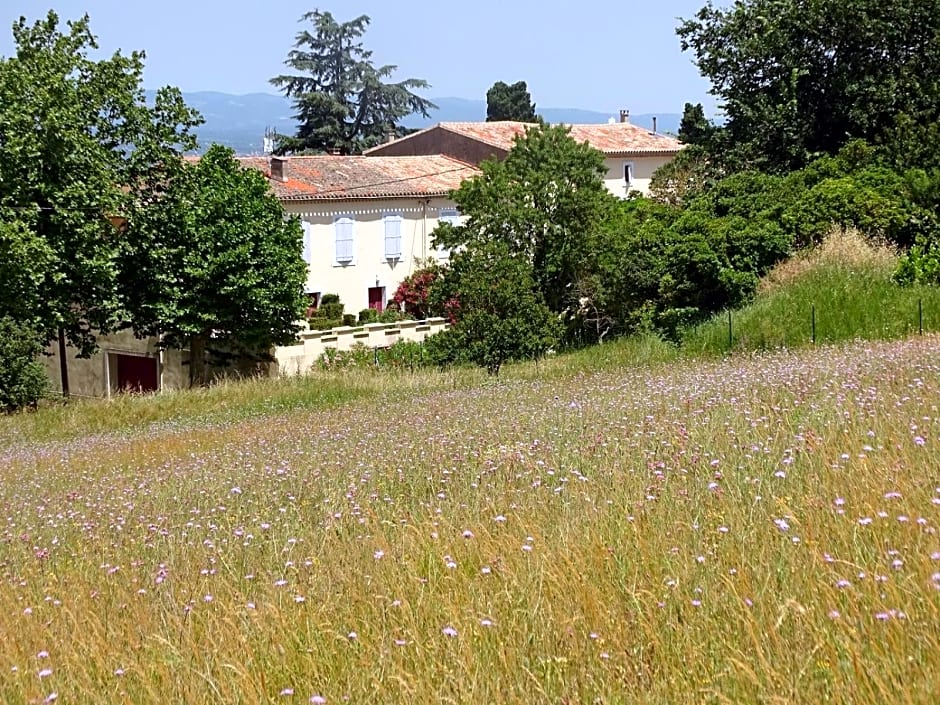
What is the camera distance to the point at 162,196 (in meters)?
30.2

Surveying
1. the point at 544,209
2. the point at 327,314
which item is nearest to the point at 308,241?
the point at 327,314

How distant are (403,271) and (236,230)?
15.2 meters

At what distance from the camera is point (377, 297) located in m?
44.9

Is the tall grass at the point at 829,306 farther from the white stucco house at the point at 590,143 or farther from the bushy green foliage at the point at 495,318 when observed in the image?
the white stucco house at the point at 590,143

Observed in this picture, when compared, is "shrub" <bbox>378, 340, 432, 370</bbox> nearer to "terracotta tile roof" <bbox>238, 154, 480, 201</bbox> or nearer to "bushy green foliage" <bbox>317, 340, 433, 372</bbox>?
"bushy green foliage" <bbox>317, 340, 433, 372</bbox>

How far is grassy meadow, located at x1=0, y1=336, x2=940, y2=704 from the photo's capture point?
3045 millimetres

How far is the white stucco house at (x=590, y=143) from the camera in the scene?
2083 inches

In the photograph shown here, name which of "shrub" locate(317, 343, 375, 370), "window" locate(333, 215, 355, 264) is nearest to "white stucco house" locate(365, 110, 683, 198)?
"window" locate(333, 215, 355, 264)

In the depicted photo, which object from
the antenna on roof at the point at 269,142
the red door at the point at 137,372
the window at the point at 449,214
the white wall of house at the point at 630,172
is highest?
the antenna on roof at the point at 269,142

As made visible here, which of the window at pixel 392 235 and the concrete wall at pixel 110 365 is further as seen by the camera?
the window at pixel 392 235

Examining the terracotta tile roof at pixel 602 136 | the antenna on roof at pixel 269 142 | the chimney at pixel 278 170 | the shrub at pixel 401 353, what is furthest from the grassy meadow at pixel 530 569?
the antenna on roof at pixel 269 142

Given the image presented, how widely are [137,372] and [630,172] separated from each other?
31733mm

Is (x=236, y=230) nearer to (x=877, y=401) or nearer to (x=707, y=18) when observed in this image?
(x=707, y=18)

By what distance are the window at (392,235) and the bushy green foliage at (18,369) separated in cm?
2076
